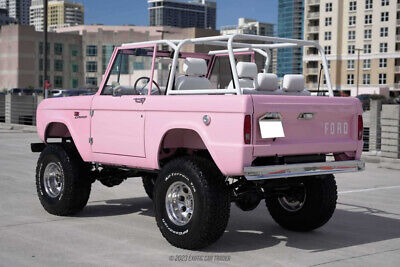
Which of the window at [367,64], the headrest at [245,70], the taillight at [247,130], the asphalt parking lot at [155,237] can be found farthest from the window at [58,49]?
the taillight at [247,130]

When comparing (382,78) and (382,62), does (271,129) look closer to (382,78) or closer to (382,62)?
(382,78)

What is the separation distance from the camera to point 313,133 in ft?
22.7

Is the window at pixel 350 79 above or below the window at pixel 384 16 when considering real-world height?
below

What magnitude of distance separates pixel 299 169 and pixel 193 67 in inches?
73.2

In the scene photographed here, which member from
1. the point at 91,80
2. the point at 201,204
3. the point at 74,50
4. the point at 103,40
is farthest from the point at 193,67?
the point at 103,40

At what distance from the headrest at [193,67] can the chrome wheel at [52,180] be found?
2233 mm

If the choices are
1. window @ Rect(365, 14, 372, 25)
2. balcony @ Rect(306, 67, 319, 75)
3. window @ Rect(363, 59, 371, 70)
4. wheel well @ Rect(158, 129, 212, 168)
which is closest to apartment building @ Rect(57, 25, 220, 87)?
balcony @ Rect(306, 67, 319, 75)

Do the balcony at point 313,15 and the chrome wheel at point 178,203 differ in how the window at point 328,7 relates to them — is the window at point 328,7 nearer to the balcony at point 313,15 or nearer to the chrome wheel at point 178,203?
the balcony at point 313,15

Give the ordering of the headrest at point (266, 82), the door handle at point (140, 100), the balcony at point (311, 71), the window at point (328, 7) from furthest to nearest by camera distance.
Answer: the window at point (328, 7) < the balcony at point (311, 71) < the door handle at point (140, 100) < the headrest at point (266, 82)

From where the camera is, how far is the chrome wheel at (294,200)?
25.8ft

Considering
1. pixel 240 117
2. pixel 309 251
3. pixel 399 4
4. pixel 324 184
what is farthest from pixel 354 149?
pixel 399 4

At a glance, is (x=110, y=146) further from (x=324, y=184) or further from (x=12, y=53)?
(x=12, y=53)

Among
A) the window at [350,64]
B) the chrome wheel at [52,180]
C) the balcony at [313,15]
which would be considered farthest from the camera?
the balcony at [313,15]

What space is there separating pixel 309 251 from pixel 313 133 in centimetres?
121
